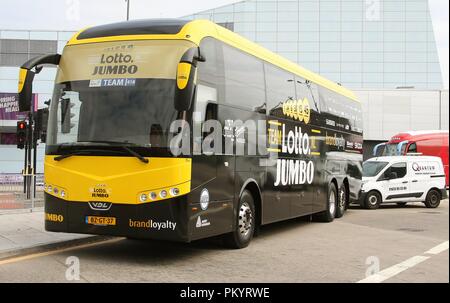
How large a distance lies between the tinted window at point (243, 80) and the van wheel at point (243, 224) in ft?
5.25

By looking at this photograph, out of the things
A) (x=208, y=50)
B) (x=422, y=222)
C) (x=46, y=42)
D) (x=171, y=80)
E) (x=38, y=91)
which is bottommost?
(x=422, y=222)

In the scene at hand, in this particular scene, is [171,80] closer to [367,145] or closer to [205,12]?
[367,145]

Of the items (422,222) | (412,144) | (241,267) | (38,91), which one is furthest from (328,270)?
(38,91)

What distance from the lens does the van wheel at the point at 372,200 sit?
20562mm

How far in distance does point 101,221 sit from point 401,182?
1573cm

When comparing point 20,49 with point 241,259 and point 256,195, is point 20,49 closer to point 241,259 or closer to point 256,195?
point 256,195

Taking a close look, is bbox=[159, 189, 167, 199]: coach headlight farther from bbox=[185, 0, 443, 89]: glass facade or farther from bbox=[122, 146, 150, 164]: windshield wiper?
bbox=[185, 0, 443, 89]: glass facade

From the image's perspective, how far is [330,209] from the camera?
14617 millimetres

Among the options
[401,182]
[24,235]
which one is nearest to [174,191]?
[24,235]

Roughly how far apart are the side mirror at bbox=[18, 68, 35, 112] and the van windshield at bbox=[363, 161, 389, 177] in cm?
1548

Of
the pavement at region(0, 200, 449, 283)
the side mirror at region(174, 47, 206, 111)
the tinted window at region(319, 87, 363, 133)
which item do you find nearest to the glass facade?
the tinted window at region(319, 87, 363, 133)

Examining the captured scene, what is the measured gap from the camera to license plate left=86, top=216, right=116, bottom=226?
25.4 feet
